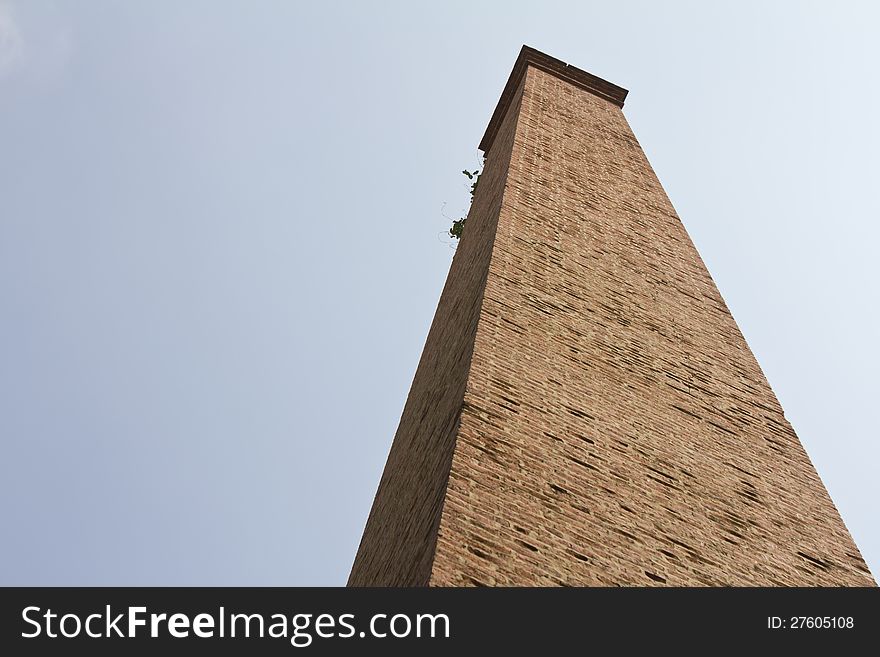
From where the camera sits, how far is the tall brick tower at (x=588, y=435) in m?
3.54

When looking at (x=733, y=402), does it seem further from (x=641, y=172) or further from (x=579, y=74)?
(x=579, y=74)

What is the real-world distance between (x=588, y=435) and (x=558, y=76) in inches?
326

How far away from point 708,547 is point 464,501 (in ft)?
4.14

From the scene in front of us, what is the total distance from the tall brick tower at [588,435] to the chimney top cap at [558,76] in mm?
4453

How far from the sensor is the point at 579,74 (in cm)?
1157

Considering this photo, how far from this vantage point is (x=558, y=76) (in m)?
11.5

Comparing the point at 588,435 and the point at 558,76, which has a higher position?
the point at 558,76

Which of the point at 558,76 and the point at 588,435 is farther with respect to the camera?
the point at 558,76

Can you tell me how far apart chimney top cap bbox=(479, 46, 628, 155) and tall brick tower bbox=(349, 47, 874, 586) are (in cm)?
445

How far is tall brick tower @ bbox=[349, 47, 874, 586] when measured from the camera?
3.54 m

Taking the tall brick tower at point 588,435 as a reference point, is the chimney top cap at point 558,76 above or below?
above

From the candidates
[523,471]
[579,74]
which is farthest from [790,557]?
[579,74]
